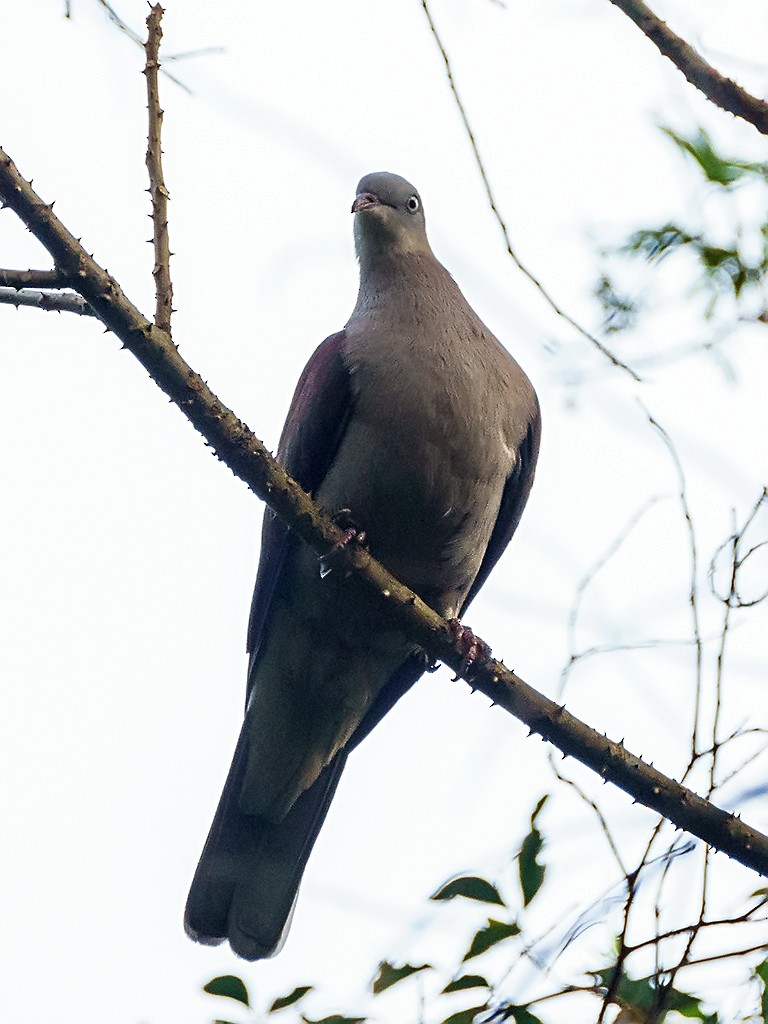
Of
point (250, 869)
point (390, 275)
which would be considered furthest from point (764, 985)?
point (390, 275)

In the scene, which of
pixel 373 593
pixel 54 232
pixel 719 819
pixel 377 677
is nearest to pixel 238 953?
pixel 377 677

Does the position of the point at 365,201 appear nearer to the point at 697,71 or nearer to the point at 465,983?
the point at 697,71

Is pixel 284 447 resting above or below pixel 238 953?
above

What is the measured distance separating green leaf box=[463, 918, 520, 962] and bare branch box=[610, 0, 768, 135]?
168cm

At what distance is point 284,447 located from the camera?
4.34 meters

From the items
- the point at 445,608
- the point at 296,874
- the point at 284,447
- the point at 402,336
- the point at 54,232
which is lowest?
the point at 296,874

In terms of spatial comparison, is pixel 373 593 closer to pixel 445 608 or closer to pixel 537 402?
pixel 445 608

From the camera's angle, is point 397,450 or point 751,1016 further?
point 397,450

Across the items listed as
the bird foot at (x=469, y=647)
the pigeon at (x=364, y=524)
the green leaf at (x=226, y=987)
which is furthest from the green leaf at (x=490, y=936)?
the pigeon at (x=364, y=524)

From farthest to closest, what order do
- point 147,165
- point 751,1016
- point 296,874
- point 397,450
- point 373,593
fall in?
point 296,874
point 397,450
point 373,593
point 147,165
point 751,1016

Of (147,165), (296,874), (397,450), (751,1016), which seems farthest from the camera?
(296,874)

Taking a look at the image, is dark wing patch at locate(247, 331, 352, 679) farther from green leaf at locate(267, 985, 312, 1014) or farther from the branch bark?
green leaf at locate(267, 985, 312, 1014)

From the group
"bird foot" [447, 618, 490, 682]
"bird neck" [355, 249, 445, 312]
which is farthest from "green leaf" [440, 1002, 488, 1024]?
"bird neck" [355, 249, 445, 312]

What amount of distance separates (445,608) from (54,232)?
1.94 meters
